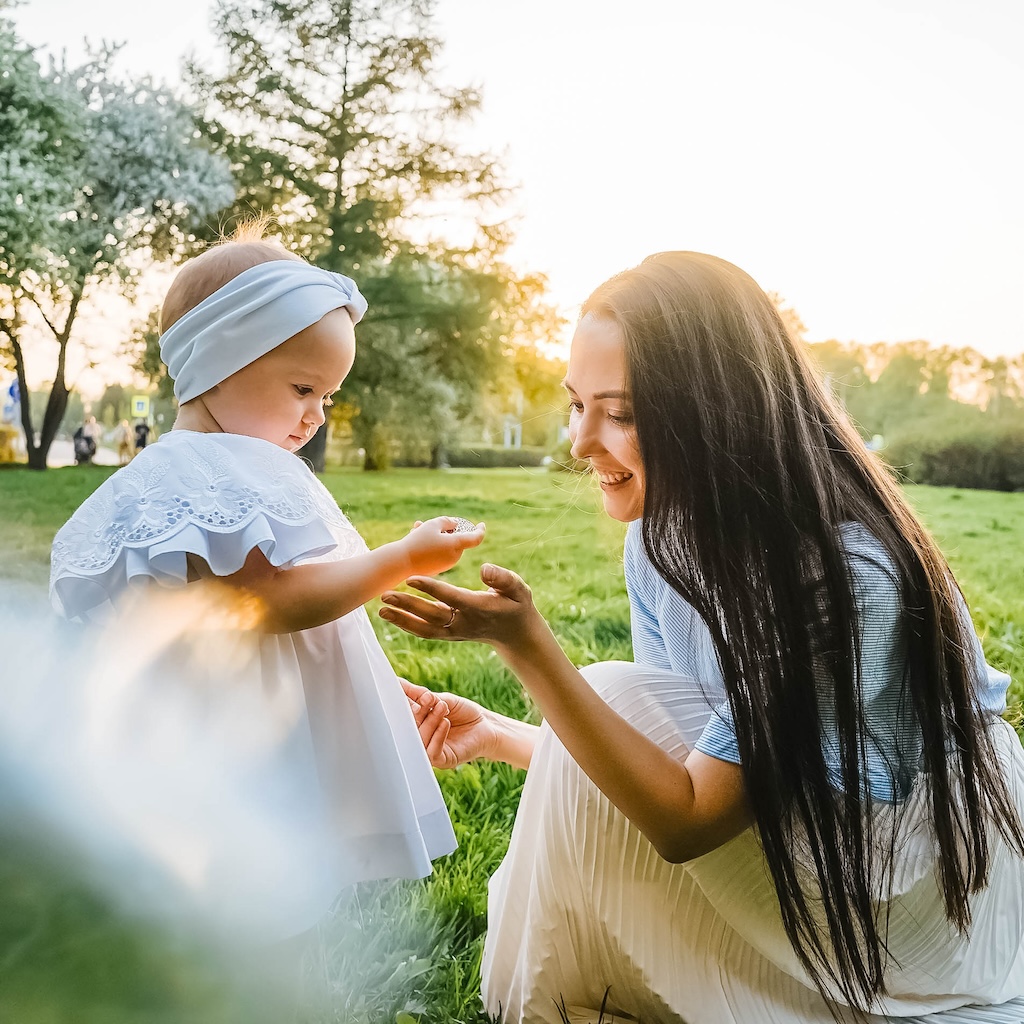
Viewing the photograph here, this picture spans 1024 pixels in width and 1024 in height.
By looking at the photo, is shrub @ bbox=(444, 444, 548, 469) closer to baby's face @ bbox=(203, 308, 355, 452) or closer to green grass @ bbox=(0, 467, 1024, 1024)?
green grass @ bbox=(0, 467, 1024, 1024)

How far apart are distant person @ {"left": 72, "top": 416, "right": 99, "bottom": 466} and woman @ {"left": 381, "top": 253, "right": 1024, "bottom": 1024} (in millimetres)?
3698

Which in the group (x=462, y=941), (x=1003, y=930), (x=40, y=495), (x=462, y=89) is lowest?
(x=462, y=941)

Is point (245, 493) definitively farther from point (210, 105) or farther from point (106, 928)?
point (210, 105)

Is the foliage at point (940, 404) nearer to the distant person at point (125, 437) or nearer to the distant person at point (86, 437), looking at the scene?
the distant person at point (125, 437)

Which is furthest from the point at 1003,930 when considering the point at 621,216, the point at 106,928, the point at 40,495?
the point at 40,495

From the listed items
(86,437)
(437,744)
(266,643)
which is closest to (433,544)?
(266,643)

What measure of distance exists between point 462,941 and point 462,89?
15.0 ft

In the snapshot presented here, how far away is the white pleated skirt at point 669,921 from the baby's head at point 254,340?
1.75 feet

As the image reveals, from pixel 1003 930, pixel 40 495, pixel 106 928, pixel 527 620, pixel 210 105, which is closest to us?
pixel 106 928

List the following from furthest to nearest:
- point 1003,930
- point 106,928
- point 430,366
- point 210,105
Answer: point 430,366 < point 210,105 < point 1003,930 < point 106,928

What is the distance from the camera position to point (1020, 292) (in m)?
4.93

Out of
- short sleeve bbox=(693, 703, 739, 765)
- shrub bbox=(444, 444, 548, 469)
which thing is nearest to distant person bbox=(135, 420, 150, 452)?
shrub bbox=(444, 444, 548, 469)

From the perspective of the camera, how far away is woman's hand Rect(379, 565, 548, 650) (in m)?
0.99

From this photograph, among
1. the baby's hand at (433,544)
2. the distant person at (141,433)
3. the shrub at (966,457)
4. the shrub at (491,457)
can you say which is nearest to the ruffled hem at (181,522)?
the baby's hand at (433,544)
